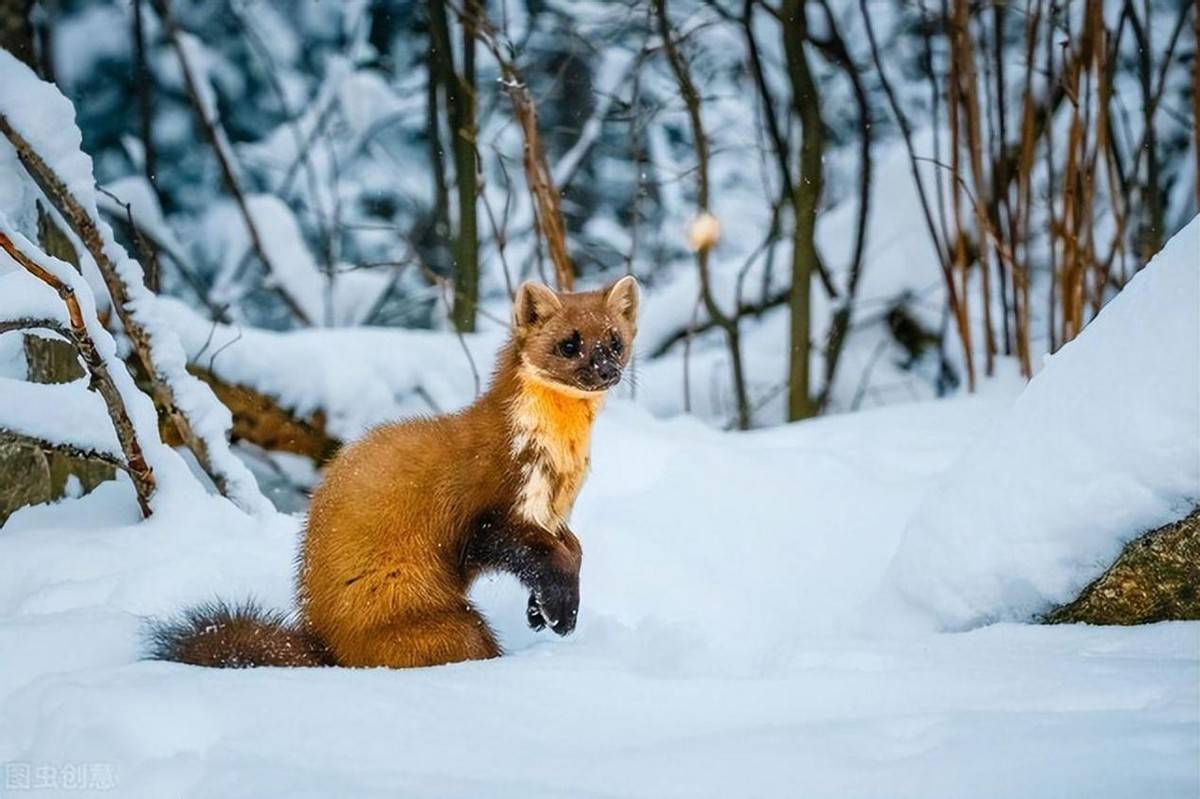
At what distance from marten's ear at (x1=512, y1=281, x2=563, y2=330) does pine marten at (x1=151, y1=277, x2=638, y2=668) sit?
7 centimetres

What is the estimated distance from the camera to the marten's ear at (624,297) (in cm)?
361

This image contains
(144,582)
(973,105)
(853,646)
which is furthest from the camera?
(973,105)

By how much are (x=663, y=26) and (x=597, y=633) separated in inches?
132

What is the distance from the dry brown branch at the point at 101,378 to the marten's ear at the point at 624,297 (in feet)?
4.45

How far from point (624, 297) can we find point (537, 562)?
0.88m

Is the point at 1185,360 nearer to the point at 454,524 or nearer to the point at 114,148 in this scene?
the point at 454,524

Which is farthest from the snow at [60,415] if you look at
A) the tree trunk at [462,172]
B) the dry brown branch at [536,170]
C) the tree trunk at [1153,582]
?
the tree trunk at [462,172]

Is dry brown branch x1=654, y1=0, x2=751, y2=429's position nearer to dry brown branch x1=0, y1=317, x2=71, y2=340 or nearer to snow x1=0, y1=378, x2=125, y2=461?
snow x1=0, y1=378, x2=125, y2=461

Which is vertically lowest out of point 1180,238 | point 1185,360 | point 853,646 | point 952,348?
point 952,348

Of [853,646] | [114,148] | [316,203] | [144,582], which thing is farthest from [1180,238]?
[114,148]

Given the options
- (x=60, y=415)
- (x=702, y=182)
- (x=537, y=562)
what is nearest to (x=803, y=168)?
(x=702, y=182)

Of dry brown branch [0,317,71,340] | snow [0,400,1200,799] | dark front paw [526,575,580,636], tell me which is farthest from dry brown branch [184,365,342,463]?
dark front paw [526,575,580,636]

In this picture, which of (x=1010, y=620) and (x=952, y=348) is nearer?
(x=1010, y=620)

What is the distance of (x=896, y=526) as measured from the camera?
156 inches
